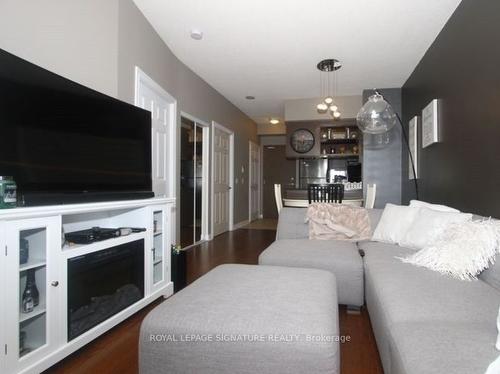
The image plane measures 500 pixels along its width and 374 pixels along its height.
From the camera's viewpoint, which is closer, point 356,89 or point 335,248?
point 335,248

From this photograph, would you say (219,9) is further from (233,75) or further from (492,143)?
(492,143)

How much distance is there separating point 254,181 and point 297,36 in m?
4.82

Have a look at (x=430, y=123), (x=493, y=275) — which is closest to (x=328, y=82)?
(x=430, y=123)

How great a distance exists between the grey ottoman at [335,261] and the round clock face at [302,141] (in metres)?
3.70

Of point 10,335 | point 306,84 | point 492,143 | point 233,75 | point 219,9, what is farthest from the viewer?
point 306,84

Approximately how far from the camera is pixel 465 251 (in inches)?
63.2

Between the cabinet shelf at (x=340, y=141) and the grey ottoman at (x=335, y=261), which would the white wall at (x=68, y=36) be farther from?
the cabinet shelf at (x=340, y=141)

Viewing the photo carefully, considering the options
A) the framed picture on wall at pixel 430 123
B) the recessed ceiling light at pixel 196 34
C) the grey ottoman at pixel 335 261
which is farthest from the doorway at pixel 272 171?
the grey ottoman at pixel 335 261

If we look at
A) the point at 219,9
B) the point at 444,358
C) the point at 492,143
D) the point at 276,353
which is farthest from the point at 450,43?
the point at 276,353

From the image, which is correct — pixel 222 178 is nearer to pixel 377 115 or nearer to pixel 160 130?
pixel 160 130

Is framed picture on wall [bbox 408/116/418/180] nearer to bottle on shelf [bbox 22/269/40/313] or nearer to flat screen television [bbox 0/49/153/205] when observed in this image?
flat screen television [bbox 0/49/153/205]

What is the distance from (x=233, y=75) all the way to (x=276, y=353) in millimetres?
4176

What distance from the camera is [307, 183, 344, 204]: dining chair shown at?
11.9ft

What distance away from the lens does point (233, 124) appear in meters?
6.22
